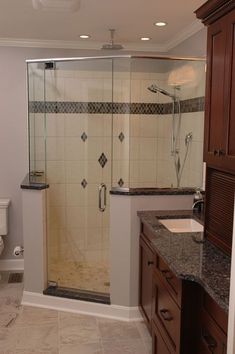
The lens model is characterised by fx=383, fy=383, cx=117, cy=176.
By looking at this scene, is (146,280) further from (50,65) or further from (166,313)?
(50,65)

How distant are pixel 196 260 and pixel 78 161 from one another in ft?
7.32

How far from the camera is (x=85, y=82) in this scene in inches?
156

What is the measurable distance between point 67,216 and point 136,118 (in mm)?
1257

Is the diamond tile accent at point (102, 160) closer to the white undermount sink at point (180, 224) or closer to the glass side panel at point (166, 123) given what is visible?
the glass side panel at point (166, 123)

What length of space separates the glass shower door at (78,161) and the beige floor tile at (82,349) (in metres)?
0.92

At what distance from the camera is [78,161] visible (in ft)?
13.1

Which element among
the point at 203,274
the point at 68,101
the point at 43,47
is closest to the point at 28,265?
the point at 68,101

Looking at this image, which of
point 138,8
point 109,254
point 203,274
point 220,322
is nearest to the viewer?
point 220,322

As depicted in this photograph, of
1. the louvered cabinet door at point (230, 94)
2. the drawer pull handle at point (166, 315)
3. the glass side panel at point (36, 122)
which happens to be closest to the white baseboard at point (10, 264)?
the glass side panel at point (36, 122)

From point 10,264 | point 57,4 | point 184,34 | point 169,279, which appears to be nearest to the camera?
point 169,279

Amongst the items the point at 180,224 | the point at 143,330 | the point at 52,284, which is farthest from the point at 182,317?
the point at 52,284

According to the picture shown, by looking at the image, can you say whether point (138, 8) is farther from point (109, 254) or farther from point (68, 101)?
point (109, 254)

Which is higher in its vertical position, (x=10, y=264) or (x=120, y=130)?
(x=120, y=130)

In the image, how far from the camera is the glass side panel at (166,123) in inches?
133
